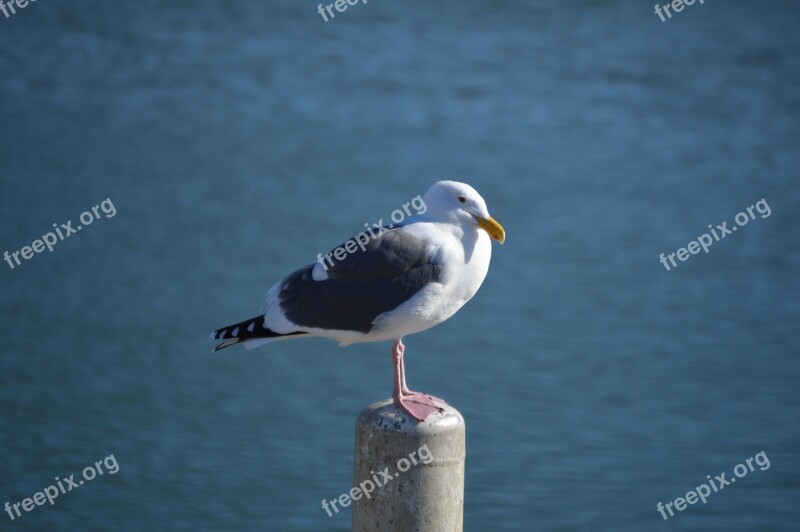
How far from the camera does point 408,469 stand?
4.80 m

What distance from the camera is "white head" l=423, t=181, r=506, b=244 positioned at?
5.32 meters

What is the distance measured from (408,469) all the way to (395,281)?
0.93m

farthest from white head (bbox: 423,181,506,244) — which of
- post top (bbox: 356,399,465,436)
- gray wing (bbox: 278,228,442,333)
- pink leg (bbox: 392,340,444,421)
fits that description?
post top (bbox: 356,399,465,436)

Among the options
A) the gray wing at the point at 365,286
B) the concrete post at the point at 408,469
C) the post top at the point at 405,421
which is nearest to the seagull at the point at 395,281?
the gray wing at the point at 365,286

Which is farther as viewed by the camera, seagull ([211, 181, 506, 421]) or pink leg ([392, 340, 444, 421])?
seagull ([211, 181, 506, 421])

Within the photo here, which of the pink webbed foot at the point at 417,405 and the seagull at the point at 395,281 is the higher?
the seagull at the point at 395,281

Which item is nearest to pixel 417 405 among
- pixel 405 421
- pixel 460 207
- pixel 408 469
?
pixel 405 421

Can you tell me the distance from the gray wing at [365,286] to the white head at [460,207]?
0.57 feet

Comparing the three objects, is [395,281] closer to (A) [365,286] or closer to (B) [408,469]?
(A) [365,286]

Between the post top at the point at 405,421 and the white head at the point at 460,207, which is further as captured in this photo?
the white head at the point at 460,207

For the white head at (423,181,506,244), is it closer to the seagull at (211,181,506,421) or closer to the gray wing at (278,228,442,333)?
the seagull at (211,181,506,421)

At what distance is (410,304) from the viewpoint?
5.32m

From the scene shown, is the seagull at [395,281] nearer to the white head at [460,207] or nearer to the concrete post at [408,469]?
the white head at [460,207]

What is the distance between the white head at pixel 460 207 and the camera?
532 cm
